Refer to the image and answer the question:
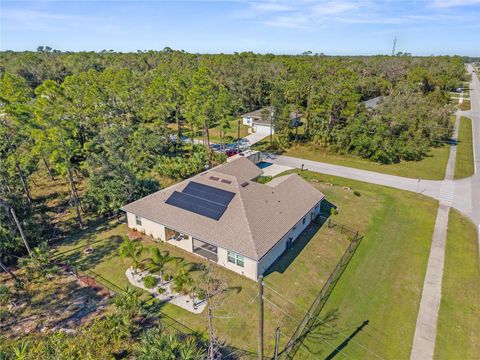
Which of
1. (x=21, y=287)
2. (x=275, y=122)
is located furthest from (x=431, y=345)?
(x=275, y=122)

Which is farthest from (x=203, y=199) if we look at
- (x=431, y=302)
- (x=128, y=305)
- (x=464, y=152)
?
(x=464, y=152)

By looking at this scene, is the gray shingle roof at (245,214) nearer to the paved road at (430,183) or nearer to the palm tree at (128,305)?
the palm tree at (128,305)

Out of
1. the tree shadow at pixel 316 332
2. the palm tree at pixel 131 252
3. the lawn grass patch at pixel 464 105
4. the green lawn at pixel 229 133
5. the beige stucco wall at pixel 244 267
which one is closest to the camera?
the tree shadow at pixel 316 332

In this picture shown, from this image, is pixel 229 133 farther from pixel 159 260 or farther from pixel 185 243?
pixel 159 260

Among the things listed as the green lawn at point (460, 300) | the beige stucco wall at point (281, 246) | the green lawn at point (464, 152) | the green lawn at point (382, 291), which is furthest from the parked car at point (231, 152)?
the green lawn at point (464, 152)

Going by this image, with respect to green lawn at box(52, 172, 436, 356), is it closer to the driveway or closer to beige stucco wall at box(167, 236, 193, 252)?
beige stucco wall at box(167, 236, 193, 252)

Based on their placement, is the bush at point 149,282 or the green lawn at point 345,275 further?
the bush at point 149,282

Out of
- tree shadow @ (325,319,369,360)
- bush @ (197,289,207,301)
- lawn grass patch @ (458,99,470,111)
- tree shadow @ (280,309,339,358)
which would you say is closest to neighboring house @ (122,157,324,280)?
bush @ (197,289,207,301)
